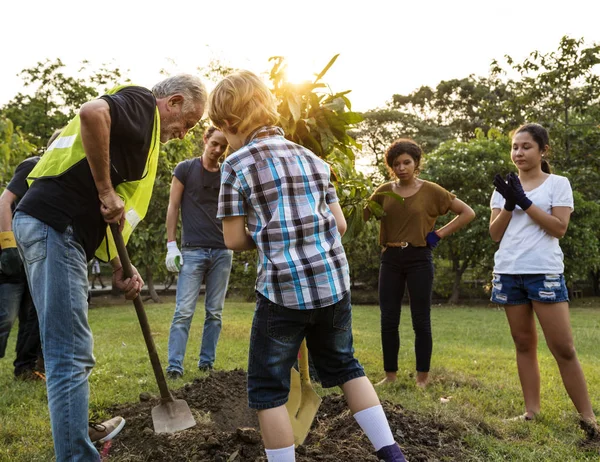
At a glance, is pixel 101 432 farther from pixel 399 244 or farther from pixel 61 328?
pixel 399 244

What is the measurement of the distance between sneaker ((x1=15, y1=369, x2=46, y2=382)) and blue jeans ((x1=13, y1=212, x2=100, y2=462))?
2808 millimetres

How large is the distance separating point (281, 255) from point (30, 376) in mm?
3786

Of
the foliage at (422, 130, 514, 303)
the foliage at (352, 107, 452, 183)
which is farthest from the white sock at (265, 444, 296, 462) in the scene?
the foliage at (352, 107, 452, 183)

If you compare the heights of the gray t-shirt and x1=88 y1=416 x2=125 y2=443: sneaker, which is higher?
the gray t-shirt

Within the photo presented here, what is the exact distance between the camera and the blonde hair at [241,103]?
244cm

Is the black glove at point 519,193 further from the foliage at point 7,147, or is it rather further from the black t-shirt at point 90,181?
the foliage at point 7,147

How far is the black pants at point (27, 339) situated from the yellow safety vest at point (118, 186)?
8.92 ft

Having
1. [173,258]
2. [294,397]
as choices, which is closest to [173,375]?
[173,258]

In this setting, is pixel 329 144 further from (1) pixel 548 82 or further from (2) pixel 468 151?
(2) pixel 468 151

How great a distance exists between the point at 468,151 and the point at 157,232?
10.7 m

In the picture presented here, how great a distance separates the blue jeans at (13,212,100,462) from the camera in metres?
2.45

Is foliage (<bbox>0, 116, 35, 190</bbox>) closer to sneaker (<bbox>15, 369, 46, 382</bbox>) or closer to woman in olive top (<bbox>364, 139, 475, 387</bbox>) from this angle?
sneaker (<bbox>15, 369, 46, 382</bbox>)

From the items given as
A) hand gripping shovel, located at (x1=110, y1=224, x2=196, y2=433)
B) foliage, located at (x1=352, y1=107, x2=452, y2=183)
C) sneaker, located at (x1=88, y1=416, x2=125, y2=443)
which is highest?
foliage, located at (x1=352, y1=107, x2=452, y2=183)

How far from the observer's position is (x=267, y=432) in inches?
92.4
